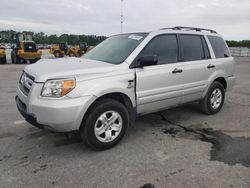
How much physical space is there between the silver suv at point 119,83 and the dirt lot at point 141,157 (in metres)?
0.41

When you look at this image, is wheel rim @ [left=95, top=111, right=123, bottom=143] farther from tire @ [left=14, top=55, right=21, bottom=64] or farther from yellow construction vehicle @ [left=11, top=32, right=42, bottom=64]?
tire @ [left=14, top=55, right=21, bottom=64]

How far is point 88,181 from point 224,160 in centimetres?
188

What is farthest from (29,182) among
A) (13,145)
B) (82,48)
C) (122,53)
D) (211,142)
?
(82,48)

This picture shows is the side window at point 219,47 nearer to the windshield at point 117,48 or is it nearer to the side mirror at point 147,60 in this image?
the windshield at point 117,48

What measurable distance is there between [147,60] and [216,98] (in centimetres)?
258

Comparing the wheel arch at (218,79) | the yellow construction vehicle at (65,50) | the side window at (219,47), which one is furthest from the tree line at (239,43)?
the wheel arch at (218,79)

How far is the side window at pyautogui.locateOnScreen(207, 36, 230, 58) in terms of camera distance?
5.29 metres

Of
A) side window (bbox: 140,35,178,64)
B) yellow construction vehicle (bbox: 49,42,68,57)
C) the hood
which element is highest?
yellow construction vehicle (bbox: 49,42,68,57)

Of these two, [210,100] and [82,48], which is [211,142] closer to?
[210,100]

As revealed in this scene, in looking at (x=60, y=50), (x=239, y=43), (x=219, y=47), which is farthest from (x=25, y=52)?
(x=239, y=43)

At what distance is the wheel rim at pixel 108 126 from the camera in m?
3.48

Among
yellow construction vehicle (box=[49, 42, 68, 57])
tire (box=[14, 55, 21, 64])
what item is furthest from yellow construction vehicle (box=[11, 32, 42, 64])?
yellow construction vehicle (box=[49, 42, 68, 57])

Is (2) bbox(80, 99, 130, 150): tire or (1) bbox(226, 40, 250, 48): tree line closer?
(2) bbox(80, 99, 130, 150): tire

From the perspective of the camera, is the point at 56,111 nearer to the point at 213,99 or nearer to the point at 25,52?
the point at 213,99
